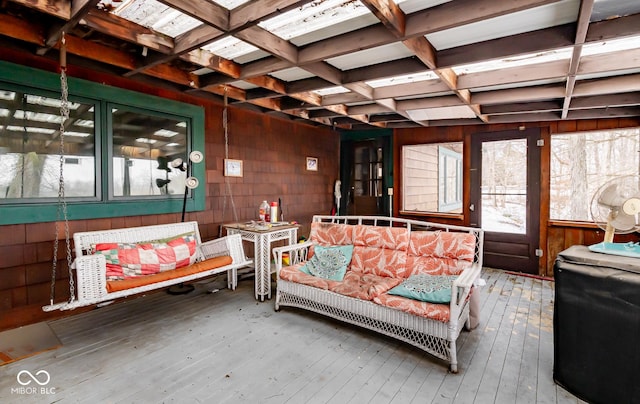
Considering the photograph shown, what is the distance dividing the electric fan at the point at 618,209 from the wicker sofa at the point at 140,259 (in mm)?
3168

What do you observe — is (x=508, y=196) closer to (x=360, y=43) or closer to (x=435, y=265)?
(x=435, y=265)

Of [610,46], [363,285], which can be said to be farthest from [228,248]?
[610,46]

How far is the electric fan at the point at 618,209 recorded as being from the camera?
2.11 m

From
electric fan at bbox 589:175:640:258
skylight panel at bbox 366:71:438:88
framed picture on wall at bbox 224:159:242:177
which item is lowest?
electric fan at bbox 589:175:640:258

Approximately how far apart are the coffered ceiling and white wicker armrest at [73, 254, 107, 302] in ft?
5.55

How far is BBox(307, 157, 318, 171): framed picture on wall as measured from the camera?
5.78 m

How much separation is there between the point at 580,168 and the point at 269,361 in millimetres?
5071

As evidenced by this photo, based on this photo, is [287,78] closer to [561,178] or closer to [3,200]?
[3,200]

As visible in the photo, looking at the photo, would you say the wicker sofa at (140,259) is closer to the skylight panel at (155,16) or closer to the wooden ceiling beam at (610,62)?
the skylight panel at (155,16)

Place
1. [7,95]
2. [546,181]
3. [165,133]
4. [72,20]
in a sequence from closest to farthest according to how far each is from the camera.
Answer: [72,20]
[7,95]
[165,133]
[546,181]

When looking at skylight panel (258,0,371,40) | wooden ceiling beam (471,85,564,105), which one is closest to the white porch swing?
skylight panel (258,0,371,40)

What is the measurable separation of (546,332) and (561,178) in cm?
281

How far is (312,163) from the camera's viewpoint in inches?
231

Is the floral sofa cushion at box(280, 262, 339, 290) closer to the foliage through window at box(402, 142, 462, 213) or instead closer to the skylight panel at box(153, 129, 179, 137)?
the skylight panel at box(153, 129, 179, 137)
